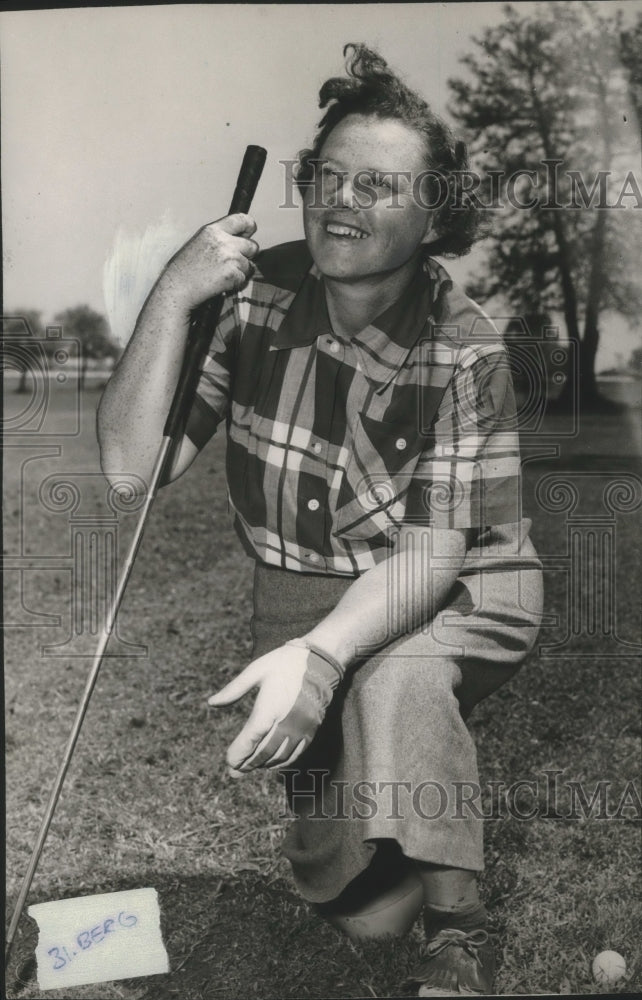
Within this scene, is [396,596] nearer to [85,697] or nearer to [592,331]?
[85,697]

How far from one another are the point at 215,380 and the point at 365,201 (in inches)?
19.5

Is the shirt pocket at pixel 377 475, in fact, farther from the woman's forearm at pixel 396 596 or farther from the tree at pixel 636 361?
→ the tree at pixel 636 361

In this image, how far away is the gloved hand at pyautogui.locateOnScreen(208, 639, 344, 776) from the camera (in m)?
2.29

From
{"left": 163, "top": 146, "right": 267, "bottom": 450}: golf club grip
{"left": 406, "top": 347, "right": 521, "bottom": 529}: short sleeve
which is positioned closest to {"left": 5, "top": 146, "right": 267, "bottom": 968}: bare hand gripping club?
{"left": 163, "top": 146, "right": 267, "bottom": 450}: golf club grip

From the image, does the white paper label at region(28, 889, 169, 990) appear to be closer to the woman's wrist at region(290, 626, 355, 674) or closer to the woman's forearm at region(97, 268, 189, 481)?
the woman's wrist at region(290, 626, 355, 674)

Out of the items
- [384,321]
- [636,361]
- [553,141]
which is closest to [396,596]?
[384,321]

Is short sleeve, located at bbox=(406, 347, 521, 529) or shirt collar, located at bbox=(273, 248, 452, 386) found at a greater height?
shirt collar, located at bbox=(273, 248, 452, 386)

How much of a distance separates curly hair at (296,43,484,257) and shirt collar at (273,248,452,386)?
0.42 ft

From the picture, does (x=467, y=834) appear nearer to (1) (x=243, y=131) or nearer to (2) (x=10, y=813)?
(2) (x=10, y=813)

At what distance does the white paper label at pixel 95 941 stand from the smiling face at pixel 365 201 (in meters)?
1.47

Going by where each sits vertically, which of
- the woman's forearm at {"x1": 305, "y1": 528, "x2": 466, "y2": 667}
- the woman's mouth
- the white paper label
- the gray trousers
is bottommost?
the white paper label

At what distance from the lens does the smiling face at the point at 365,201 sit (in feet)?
8.07

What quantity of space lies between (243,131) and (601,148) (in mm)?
783

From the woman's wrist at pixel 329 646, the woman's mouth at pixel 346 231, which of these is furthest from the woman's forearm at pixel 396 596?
the woman's mouth at pixel 346 231
